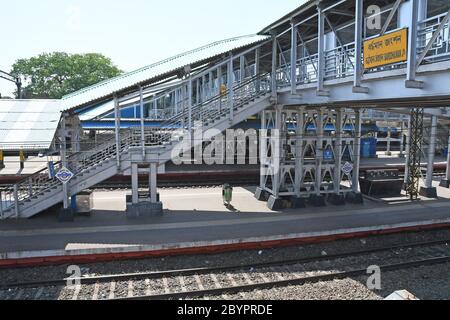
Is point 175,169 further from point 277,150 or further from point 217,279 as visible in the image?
point 217,279

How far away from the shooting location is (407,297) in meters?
5.04

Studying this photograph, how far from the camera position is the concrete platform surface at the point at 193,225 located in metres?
10.4

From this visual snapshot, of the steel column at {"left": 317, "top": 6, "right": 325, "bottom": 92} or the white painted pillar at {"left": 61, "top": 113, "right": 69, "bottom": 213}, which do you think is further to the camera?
the white painted pillar at {"left": 61, "top": 113, "right": 69, "bottom": 213}

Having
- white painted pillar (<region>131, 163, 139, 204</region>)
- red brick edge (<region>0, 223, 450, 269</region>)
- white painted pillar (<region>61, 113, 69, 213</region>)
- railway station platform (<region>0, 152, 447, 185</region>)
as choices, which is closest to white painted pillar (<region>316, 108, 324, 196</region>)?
red brick edge (<region>0, 223, 450, 269</region>)

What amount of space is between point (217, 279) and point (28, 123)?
8607 mm

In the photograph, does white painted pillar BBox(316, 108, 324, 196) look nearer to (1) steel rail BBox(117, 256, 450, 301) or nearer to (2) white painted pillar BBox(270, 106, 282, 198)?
(2) white painted pillar BBox(270, 106, 282, 198)

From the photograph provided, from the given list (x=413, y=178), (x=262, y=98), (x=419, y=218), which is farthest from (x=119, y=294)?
(x=413, y=178)

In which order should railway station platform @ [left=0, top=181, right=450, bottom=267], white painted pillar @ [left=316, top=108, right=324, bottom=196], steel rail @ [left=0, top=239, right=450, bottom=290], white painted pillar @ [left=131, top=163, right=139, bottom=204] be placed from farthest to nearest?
white painted pillar @ [left=316, top=108, right=324, bottom=196] → white painted pillar @ [left=131, top=163, right=139, bottom=204] → railway station platform @ [left=0, top=181, right=450, bottom=267] → steel rail @ [left=0, top=239, right=450, bottom=290]

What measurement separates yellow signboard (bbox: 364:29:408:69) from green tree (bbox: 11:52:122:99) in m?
62.3

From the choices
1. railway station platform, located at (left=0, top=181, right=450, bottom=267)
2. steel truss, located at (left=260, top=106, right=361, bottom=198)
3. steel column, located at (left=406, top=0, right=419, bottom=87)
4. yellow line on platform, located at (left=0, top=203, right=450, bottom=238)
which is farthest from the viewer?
steel truss, located at (left=260, top=106, right=361, bottom=198)

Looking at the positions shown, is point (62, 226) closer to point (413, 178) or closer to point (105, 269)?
point (105, 269)

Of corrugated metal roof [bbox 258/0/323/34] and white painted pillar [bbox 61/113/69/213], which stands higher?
corrugated metal roof [bbox 258/0/323/34]

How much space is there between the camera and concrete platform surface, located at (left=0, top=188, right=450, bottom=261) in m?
→ 10.4
